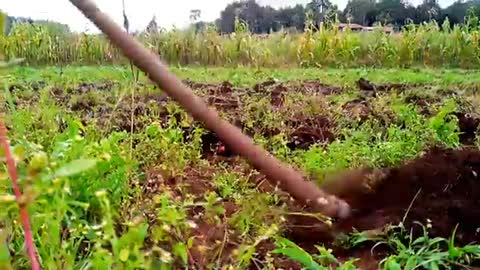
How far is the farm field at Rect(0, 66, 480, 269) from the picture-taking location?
159 centimetres

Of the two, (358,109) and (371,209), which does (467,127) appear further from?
(371,209)

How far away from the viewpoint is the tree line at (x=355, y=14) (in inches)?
528

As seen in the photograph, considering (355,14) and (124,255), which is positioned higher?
(355,14)

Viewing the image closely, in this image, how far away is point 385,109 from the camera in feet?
15.6

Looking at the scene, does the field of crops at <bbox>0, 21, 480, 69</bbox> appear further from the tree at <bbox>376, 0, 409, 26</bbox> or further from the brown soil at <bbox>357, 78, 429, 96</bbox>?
the brown soil at <bbox>357, 78, 429, 96</bbox>

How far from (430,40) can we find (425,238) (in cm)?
1005

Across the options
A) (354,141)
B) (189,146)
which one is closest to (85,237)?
(189,146)

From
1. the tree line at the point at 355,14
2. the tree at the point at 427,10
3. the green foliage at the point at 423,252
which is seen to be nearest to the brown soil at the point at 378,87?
the green foliage at the point at 423,252

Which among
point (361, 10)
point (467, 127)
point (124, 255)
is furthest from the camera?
point (361, 10)

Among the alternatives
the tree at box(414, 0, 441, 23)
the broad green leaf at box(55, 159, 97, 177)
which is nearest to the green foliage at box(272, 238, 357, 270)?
the broad green leaf at box(55, 159, 97, 177)

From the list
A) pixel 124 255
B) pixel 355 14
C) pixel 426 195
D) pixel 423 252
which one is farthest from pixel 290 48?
pixel 124 255

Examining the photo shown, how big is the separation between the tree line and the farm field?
9101 mm

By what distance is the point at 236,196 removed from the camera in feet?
8.75

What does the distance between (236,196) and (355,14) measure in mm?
13104
